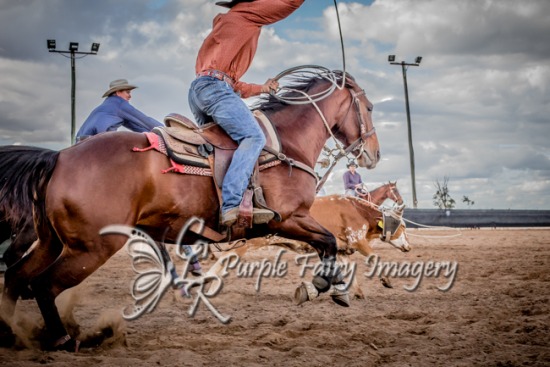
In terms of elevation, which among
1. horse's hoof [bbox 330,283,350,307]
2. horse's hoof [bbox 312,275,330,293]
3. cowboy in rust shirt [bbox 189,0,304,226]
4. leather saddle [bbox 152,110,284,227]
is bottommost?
horse's hoof [bbox 330,283,350,307]

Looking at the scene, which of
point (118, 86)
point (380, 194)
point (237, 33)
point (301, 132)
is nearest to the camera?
point (237, 33)

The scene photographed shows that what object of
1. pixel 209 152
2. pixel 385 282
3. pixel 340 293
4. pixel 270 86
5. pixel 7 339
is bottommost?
pixel 385 282

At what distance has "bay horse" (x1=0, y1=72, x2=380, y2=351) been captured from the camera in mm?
4109

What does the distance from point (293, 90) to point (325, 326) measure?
105 inches

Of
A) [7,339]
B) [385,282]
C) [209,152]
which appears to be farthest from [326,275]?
[385,282]

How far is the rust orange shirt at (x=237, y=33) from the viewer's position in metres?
5.00

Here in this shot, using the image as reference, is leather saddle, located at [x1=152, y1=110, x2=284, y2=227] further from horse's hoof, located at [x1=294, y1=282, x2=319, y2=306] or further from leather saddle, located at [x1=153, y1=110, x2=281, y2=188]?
horse's hoof, located at [x1=294, y1=282, x2=319, y2=306]

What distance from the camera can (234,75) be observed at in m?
5.17

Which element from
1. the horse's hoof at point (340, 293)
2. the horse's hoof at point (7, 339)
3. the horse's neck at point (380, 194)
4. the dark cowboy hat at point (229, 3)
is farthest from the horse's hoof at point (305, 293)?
the horse's neck at point (380, 194)

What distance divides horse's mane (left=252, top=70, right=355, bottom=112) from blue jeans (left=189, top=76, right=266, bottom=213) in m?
0.68

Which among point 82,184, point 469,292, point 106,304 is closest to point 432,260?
point 469,292

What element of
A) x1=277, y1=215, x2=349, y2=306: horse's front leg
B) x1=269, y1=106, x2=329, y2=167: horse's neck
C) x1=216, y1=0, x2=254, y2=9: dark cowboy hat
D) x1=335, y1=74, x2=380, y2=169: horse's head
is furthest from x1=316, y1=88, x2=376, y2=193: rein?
x1=216, y1=0, x2=254, y2=9: dark cowboy hat

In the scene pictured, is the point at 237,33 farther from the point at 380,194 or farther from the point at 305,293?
the point at 380,194

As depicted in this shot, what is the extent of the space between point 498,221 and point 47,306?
A: 23.8 metres
